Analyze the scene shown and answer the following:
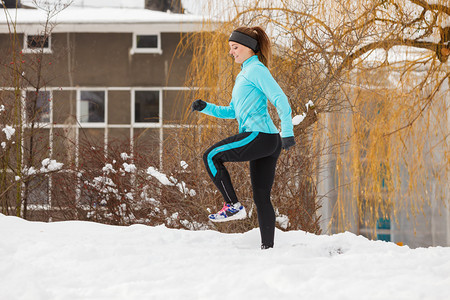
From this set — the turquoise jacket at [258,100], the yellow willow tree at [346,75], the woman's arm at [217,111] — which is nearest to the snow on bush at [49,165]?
the yellow willow tree at [346,75]

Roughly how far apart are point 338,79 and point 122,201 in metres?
3.29

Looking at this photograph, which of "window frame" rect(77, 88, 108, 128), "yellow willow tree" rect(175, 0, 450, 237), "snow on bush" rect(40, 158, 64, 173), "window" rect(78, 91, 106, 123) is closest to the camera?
"yellow willow tree" rect(175, 0, 450, 237)

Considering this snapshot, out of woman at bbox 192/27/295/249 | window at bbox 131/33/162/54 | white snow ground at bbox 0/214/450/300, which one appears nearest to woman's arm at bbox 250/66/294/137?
woman at bbox 192/27/295/249

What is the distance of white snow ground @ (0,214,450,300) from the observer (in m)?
2.95

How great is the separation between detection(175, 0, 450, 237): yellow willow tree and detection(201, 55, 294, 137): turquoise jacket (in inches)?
71.2

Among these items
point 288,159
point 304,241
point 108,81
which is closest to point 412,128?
point 288,159

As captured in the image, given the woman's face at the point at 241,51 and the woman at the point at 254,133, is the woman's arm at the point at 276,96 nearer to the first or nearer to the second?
the woman at the point at 254,133

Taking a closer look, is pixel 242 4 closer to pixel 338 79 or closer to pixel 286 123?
pixel 338 79

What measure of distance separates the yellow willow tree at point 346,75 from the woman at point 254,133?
5.78ft

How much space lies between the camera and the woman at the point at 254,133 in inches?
147

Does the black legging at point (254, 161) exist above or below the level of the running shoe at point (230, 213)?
above

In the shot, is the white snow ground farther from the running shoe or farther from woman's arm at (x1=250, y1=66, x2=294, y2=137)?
woman's arm at (x1=250, y1=66, x2=294, y2=137)

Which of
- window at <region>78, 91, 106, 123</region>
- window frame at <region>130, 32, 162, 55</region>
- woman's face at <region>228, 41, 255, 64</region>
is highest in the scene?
window frame at <region>130, 32, 162, 55</region>

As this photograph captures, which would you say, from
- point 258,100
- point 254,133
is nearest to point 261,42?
point 258,100
